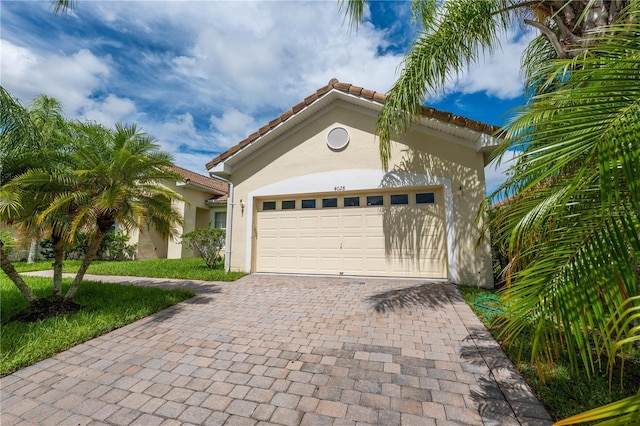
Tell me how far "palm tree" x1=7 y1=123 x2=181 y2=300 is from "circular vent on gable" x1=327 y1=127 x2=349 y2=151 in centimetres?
503

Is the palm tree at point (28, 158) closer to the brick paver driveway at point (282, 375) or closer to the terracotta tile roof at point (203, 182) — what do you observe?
the brick paver driveway at point (282, 375)

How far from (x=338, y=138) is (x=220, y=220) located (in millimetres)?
9893

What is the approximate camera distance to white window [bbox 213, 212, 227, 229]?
1522cm

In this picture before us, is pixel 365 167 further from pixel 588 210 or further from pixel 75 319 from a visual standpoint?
pixel 75 319

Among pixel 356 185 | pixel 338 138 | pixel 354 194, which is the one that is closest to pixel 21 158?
pixel 338 138

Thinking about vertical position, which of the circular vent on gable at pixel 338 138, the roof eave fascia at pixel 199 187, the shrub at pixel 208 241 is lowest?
the shrub at pixel 208 241

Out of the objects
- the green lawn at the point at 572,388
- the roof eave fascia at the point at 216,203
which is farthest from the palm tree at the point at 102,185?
the roof eave fascia at the point at 216,203

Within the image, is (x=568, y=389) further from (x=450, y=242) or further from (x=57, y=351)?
(x=57, y=351)

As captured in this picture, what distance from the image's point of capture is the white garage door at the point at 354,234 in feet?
26.2

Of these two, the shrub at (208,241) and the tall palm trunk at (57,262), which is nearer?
the tall palm trunk at (57,262)

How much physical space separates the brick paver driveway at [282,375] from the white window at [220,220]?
10555mm

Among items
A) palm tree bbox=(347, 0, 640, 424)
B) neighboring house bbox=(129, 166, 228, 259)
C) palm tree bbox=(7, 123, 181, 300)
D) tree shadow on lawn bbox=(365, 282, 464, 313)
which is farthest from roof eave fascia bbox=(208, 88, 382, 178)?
palm tree bbox=(347, 0, 640, 424)

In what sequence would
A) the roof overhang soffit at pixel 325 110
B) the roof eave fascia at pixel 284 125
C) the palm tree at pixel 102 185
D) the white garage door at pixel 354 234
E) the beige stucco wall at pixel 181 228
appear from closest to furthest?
the palm tree at pixel 102 185, the roof overhang soffit at pixel 325 110, the white garage door at pixel 354 234, the roof eave fascia at pixel 284 125, the beige stucco wall at pixel 181 228

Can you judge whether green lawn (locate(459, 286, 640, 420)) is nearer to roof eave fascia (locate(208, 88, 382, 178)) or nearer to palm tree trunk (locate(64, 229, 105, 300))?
palm tree trunk (locate(64, 229, 105, 300))
